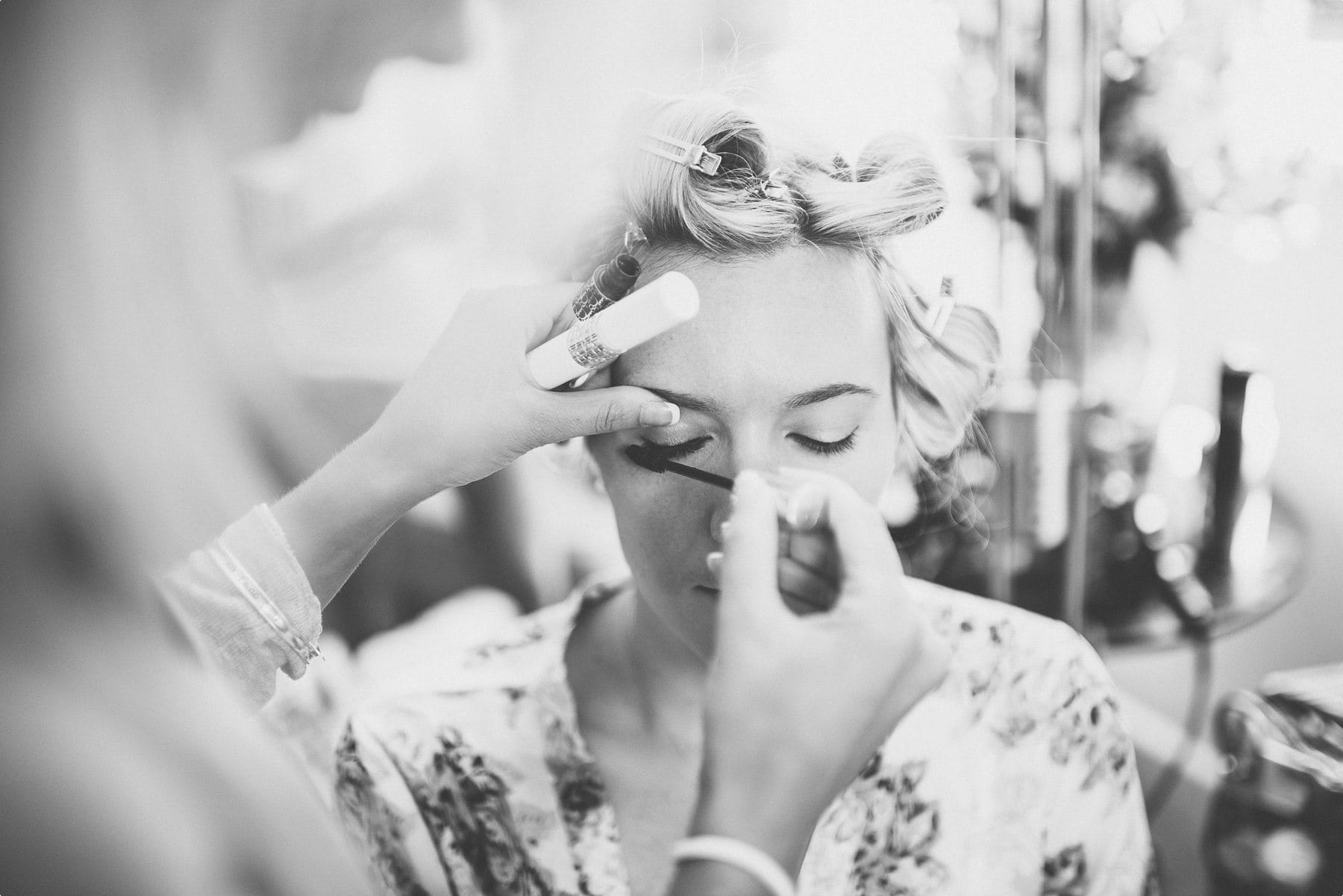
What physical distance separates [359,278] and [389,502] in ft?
0.55

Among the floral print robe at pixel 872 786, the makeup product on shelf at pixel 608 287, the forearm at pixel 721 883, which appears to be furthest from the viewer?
the floral print robe at pixel 872 786

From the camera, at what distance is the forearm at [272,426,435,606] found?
62cm

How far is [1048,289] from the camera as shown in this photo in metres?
0.76

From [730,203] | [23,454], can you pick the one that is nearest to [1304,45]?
[730,203]

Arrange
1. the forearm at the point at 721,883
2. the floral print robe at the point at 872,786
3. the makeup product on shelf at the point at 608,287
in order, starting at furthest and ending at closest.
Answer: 1. the floral print robe at the point at 872,786
2. the makeup product on shelf at the point at 608,287
3. the forearm at the point at 721,883

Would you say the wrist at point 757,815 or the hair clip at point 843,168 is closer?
the wrist at point 757,815

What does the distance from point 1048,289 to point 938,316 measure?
0.14m

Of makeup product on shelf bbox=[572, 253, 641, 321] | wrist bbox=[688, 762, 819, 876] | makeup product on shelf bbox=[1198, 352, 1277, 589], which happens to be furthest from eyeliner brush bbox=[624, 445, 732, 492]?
makeup product on shelf bbox=[1198, 352, 1277, 589]

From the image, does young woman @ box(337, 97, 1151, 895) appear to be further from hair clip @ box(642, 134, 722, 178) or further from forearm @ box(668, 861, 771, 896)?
forearm @ box(668, 861, 771, 896)

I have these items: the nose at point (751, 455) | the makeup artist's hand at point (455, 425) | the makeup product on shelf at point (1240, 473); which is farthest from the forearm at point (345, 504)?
the makeup product on shelf at point (1240, 473)

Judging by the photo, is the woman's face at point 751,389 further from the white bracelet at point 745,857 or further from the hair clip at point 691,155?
the white bracelet at point 745,857

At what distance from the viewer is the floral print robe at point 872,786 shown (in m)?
0.67

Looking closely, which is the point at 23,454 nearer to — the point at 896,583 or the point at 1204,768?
the point at 896,583

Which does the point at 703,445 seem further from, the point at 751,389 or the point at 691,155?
the point at 691,155
